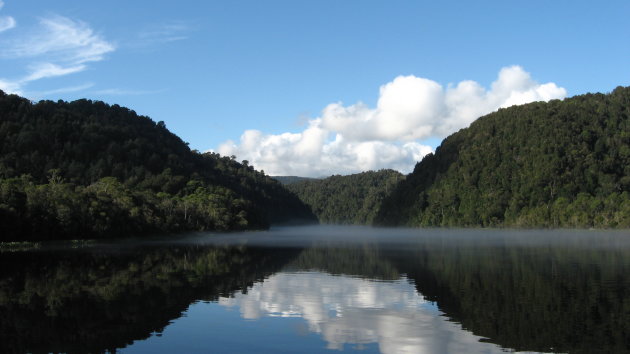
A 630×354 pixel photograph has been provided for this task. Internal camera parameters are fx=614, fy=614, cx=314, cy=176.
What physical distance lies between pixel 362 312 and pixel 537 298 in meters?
12.1

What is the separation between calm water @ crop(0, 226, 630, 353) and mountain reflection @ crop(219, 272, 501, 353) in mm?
82

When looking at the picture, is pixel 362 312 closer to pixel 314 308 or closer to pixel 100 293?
pixel 314 308

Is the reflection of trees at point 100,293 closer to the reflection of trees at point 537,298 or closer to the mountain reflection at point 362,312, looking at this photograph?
the mountain reflection at point 362,312

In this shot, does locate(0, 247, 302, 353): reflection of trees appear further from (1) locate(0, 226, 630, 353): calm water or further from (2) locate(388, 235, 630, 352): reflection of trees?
(2) locate(388, 235, 630, 352): reflection of trees

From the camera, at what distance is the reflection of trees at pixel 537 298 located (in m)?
27.9

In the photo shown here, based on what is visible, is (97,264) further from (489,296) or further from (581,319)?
(581,319)

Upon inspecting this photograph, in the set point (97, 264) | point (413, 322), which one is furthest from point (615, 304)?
point (97, 264)

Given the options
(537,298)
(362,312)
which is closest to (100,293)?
(362,312)

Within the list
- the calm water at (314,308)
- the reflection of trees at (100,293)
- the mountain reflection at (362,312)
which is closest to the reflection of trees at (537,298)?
the calm water at (314,308)

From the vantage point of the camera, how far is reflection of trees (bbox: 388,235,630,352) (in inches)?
1100

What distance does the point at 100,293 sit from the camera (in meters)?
41.7

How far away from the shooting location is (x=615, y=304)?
3619 cm

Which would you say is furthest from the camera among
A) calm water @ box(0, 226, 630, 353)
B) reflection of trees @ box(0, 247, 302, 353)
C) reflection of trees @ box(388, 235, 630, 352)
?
reflection of trees @ box(0, 247, 302, 353)

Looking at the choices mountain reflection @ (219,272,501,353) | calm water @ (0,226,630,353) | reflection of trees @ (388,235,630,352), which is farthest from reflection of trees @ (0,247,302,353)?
reflection of trees @ (388,235,630,352)
